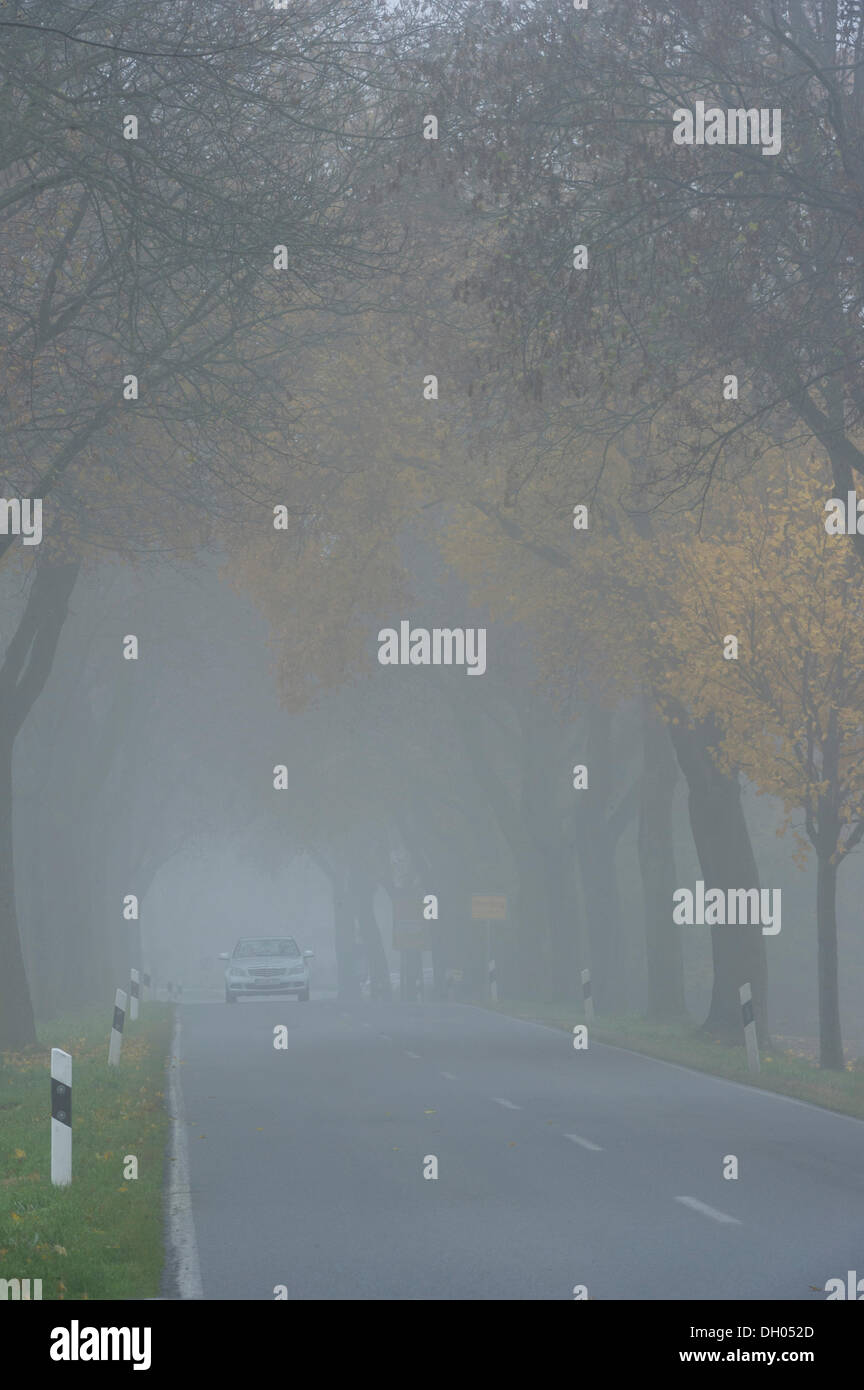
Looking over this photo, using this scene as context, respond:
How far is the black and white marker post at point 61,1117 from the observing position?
12.6 m

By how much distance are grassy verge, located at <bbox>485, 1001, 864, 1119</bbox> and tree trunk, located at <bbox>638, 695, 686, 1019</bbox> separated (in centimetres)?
75

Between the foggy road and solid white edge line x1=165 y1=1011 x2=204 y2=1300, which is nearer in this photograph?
solid white edge line x1=165 y1=1011 x2=204 y2=1300

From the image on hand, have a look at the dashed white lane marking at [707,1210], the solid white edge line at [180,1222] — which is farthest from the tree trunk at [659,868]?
the dashed white lane marking at [707,1210]

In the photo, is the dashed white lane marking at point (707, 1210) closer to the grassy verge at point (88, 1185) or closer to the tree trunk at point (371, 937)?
the grassy verge at point (88, 1185)

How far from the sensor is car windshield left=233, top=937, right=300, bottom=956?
47.0m

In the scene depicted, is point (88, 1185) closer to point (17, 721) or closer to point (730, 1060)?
point (17, 721)

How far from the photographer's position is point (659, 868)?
34.6 metres

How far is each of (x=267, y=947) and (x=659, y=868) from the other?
609 inches

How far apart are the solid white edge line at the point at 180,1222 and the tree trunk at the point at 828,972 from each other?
9.85 metres

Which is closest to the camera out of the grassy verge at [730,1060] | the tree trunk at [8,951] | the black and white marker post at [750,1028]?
the grassy verge at [730,1060]

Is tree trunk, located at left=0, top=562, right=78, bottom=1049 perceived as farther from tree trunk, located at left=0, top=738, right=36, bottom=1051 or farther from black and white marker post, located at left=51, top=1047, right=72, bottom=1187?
black and white marker post, located at left=51, top=1047, right=72, bottom=1187

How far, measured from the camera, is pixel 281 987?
46.2 m

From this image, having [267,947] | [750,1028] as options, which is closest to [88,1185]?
[750,1028]

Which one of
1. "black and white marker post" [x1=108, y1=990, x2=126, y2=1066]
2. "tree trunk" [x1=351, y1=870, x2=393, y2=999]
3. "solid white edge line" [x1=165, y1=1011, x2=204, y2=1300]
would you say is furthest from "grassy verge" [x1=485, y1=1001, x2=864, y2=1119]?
"tree trunk" [x1=351, y1=870, x2=393, y2=999]
